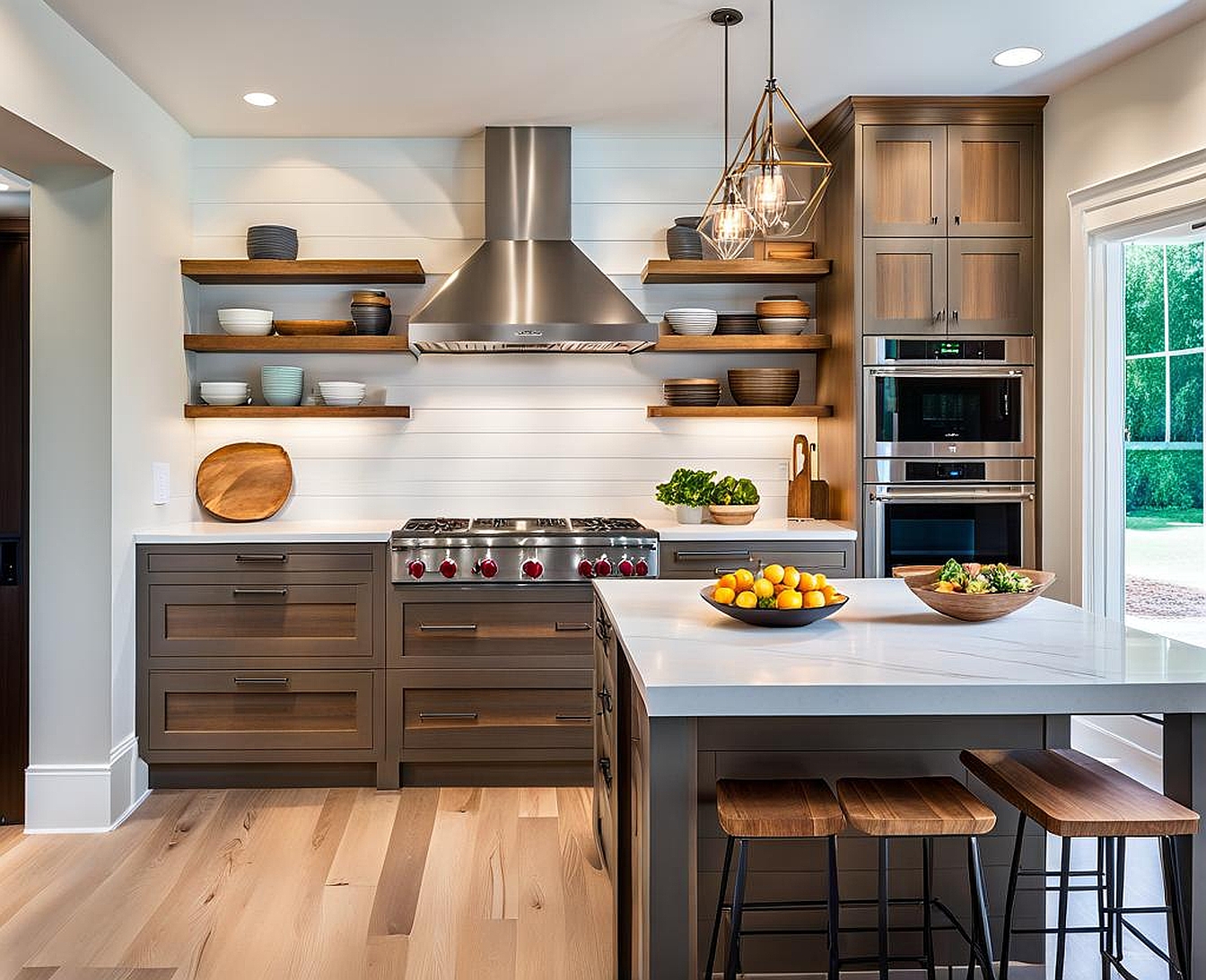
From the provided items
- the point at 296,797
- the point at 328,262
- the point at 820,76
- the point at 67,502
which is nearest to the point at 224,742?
the point at 296,797

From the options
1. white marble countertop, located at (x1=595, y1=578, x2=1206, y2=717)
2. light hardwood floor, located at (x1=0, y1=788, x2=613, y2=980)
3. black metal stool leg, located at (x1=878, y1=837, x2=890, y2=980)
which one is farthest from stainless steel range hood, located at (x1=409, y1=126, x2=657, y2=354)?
black metal stool leg, located at (x1=878, y1=837, x2=890, y2=980)

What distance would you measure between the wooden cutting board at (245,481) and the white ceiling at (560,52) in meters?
1.42

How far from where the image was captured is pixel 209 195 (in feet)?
14.9

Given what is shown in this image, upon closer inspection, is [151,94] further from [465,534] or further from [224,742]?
[224,742]

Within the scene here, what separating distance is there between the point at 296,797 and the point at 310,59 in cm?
272

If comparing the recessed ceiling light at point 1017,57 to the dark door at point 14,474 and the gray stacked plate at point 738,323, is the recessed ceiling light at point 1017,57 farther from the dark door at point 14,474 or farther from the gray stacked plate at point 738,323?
the dark door at point 14,474

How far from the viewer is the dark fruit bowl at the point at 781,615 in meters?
2.16

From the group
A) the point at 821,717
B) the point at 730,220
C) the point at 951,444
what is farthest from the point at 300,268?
the point at 821,717

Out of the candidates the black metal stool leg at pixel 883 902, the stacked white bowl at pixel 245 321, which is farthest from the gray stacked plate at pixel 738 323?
the black metal stool leg at pixel 883 902

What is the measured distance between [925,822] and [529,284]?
2.92 metres

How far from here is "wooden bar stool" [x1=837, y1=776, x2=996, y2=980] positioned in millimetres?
1832

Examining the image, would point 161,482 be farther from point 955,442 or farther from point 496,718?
point 955,442

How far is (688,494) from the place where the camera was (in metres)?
4.33

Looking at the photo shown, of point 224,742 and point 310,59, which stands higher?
point 310,59
